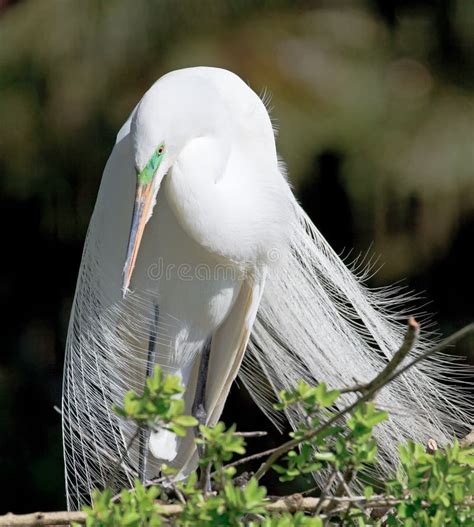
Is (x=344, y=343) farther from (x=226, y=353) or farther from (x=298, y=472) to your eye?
(x=298, y=472)

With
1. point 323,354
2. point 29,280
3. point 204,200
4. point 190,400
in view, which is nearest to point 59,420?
point 29,280

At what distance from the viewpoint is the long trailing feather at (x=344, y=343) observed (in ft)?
7.55

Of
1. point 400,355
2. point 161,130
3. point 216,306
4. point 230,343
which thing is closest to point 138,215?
point 161,130

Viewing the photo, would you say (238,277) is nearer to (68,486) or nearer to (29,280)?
(68,486)

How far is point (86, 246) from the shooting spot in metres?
2.42

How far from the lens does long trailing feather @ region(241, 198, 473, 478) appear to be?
2303 mm

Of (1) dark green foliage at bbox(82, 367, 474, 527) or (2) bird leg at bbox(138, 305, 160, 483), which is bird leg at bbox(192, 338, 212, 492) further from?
(1) dark green foliage at bbox(82, 367, 474, 527)

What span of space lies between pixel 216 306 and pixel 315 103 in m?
1.06

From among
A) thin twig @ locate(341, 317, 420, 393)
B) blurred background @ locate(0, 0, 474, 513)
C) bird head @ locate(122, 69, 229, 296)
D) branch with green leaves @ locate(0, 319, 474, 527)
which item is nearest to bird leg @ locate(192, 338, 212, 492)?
bird head @ locate(122, 69, 229, 296)

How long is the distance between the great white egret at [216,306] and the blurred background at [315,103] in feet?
2.46

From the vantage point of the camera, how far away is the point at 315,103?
10.6 feet

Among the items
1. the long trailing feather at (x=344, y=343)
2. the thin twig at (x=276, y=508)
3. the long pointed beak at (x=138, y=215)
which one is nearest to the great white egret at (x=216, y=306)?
the long trailing feather at (x=344, y=343)

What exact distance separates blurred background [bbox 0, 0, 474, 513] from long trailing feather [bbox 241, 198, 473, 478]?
0.74 meters

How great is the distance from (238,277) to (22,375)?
148 cm
